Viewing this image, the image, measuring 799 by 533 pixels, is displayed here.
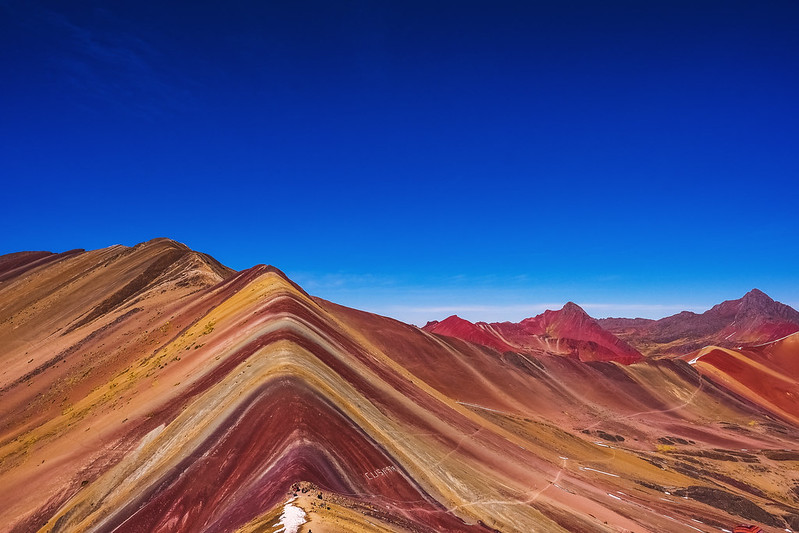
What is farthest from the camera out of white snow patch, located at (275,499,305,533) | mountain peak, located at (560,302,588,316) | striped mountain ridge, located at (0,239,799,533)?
mountain peak, located at (560,302,588,316)

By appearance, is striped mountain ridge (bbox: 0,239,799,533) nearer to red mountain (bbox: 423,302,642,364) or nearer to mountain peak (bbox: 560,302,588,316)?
red mountain (bbox: 423,302,642,364)

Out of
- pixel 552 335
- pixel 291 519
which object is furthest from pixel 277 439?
pixel 552 335

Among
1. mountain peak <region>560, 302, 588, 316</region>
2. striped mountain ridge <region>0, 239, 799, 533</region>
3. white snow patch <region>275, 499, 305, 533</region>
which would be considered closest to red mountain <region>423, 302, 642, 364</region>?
mountain peak <region>560, 302, 588, 316</region>

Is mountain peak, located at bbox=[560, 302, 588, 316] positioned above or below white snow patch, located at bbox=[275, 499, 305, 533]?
above

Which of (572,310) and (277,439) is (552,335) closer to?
(572,310)

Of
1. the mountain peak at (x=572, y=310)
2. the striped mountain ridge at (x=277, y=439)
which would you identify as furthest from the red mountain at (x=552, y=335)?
the striped mountain ridge at (x=277, y=439)

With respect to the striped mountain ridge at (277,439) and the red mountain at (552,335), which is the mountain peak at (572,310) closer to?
the red mountain at (552,335)

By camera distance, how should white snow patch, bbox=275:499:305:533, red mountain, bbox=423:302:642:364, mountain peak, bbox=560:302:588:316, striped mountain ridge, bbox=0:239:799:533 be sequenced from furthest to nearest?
mountain peak, bbox=560:302:588:316
red mountain, bbox=423:302:642:364
striped mountain ridge, bbox=0:239:799:533
white snow patch, bbox=275:499:305:533

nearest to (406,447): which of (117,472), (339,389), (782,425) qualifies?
(339,389)
